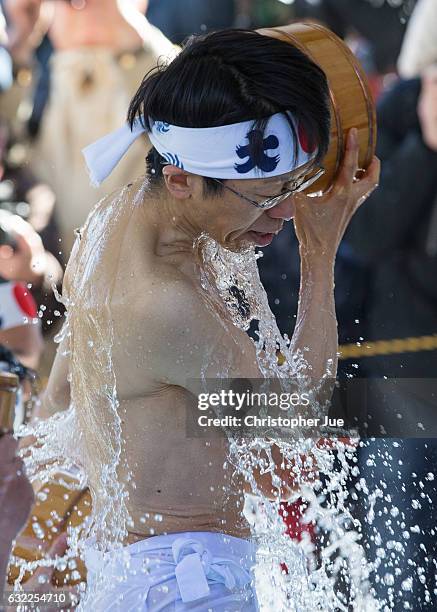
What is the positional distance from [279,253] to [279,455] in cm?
222

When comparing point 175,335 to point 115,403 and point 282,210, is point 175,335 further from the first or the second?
point 282,210

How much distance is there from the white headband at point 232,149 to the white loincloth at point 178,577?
0.75 m

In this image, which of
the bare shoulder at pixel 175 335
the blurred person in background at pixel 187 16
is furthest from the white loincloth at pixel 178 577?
the blurred person in background at pixel 187 16

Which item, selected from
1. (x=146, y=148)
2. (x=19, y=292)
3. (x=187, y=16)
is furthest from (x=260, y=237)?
(x=187, y=16)

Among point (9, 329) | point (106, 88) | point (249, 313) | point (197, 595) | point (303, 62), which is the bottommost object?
point (197, 595)

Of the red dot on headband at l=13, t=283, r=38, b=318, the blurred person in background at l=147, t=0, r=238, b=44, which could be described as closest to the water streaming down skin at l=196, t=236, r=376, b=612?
the red dot on headband at l=13, t=283, r=38, b=318

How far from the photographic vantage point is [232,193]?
2.10m

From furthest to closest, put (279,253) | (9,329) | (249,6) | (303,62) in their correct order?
(249,6) → (279,253) → (9,329) → (303,62)

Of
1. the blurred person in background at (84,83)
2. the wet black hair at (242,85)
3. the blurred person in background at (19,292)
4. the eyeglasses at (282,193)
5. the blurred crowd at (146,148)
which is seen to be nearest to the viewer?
the wet black hair at (242,85)

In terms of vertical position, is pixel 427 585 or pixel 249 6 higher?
pixel 249 6

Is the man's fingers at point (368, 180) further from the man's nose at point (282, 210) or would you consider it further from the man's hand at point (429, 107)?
the man's hand at point (429, 107)

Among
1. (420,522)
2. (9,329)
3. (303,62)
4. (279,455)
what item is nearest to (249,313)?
(279,455)

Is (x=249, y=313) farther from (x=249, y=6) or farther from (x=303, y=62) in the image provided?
(x=249, y=6)

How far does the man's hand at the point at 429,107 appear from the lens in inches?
165
